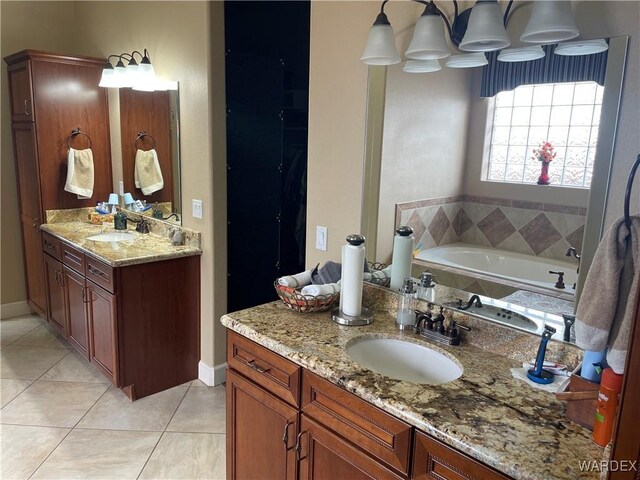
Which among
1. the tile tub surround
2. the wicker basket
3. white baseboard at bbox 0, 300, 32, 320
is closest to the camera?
the tile tub surround

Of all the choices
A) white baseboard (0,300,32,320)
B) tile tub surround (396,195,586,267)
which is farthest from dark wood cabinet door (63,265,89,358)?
Result: tile tub surround (396,195,586,267)

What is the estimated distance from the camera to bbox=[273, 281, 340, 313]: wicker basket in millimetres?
1888

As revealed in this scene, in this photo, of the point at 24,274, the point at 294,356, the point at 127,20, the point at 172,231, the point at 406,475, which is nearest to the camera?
the point at 406,475

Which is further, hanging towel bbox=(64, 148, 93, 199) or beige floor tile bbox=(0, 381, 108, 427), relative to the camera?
hanging towel bbox=(64, 148, 93, 199)

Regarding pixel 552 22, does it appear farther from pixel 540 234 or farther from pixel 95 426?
pixel 95 426

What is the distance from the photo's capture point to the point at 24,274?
4367 millimetres

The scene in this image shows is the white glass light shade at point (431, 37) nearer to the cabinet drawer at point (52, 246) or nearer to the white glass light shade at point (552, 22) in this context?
the white glass light shade at point (552, 22)

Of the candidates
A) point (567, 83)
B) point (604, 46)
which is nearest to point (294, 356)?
point (567, 83)

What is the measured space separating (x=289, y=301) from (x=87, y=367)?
221 centimetres

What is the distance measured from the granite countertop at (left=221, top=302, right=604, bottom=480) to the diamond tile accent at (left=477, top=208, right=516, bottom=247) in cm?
39

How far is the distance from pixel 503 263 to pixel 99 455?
217cm

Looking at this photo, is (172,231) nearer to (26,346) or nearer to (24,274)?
(26,346)

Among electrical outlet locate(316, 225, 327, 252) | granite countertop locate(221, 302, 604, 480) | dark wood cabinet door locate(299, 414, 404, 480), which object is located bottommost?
dark wood cabinet door locate(299, 414, 404, 480)

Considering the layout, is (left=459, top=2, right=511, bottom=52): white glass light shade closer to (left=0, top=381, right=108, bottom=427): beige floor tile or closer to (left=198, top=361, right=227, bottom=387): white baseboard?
(left=198, top=361, right=227, bottom=387): white baseboard
